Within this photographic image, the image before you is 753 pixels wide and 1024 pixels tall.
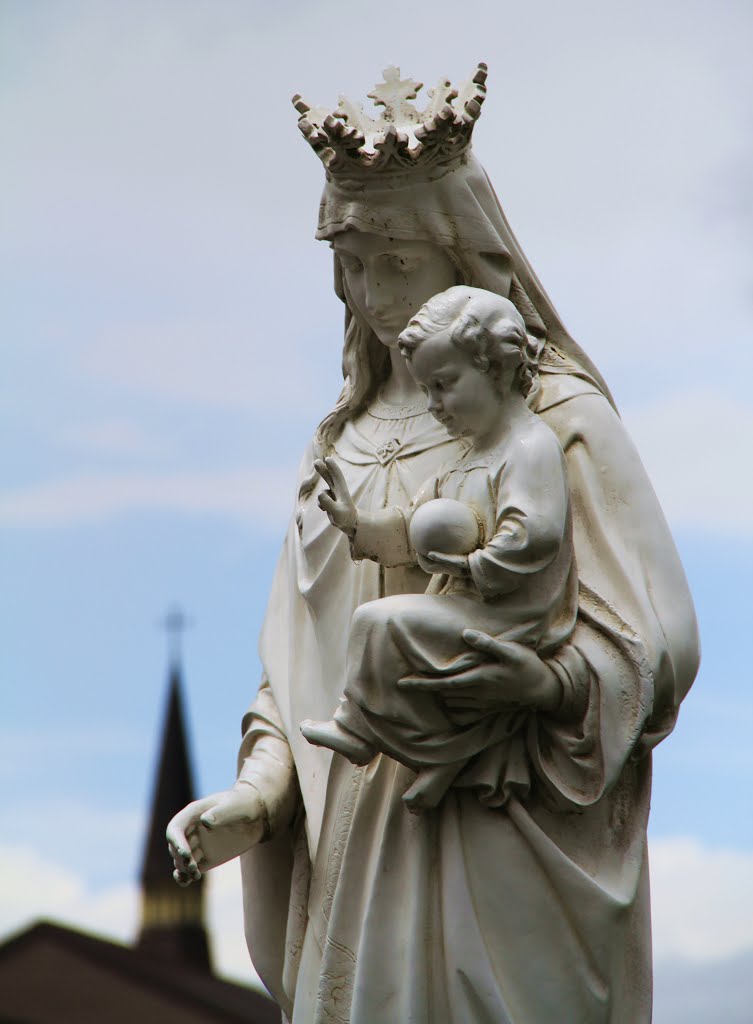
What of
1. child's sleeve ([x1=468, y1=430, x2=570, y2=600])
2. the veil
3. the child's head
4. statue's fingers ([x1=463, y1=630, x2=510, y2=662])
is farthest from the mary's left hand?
the veil

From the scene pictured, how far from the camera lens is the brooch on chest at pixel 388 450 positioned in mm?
8078

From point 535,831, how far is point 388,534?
3.27ft

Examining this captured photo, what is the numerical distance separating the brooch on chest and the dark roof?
23390 millimetres

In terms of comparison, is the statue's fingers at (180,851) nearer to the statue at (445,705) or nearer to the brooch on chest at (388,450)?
the statue at (445,705)

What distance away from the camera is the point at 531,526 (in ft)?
24.1

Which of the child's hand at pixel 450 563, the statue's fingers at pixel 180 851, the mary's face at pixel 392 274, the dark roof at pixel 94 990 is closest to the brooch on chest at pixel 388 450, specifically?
the mary's face at pixel 392 274

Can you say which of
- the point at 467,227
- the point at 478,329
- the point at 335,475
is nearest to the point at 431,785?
the point at 335,475

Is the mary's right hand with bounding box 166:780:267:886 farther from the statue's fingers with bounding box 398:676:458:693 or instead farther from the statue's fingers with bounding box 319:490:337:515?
the statue's fingers with bounding box 319:490:337:515

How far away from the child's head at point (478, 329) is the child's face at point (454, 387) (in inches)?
0.7

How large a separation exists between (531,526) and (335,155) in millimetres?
1400

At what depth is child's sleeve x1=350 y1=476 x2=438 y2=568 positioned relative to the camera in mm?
7660

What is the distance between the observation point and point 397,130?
25.8 ft

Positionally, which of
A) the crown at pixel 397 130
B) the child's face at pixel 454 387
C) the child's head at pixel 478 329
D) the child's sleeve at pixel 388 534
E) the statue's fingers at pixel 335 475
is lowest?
the child's sleeve at pixel 388 534

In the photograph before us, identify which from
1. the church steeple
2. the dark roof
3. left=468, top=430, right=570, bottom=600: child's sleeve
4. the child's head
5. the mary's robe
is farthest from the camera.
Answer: the church steeple
